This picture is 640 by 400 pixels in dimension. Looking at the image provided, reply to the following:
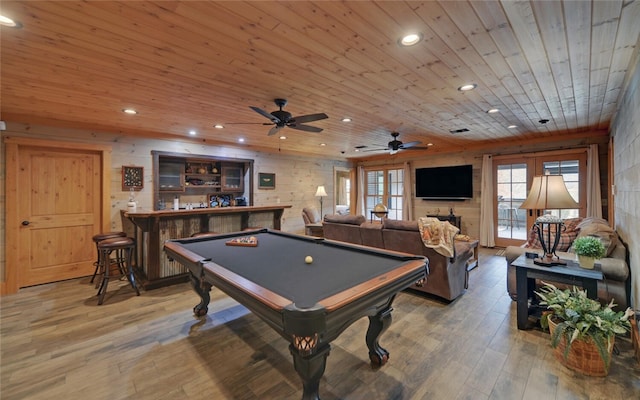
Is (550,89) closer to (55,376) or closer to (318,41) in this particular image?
(318,41)

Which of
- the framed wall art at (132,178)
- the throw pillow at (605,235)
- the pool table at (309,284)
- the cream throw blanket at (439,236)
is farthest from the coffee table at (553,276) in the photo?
the framed wall art at (132,178)

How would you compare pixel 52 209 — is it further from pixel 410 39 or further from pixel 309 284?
pixel 410 39

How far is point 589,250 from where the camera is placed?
7.88 feet

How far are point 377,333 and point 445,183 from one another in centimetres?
601

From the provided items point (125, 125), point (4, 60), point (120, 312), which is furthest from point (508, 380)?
point (125, 125)

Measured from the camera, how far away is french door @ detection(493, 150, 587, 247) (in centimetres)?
530

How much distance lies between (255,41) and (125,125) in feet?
11.6

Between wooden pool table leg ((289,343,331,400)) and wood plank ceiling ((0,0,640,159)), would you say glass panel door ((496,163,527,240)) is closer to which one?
wood plank ceiling ((0,0,640,159))

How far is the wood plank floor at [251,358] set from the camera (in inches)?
72.2

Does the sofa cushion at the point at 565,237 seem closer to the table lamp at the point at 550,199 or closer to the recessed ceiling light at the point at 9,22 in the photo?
the table lamp at the point at 550,199

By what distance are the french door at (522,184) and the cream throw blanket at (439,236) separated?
146 inches

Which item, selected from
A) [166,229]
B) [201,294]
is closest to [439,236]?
[201,294]

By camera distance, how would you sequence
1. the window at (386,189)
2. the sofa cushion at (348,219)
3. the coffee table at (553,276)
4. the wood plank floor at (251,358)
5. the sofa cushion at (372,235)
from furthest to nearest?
the window at (386,189)
the sofa cushion at (348,219)
the sofa cushion at (372,235)
the coffee table at (553,276)
the wood plank floor at (251,358)

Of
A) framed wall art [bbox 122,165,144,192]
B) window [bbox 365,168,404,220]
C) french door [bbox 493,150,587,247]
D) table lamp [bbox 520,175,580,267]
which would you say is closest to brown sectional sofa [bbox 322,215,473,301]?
table lamp [bbox 520,175,580,267]
